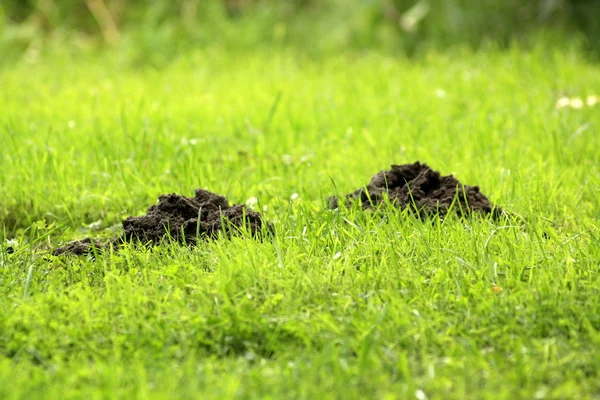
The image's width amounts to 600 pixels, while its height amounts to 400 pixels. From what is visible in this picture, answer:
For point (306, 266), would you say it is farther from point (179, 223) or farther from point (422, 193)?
point (422, 193)

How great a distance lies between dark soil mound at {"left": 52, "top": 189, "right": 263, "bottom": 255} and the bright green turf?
0.13 metres

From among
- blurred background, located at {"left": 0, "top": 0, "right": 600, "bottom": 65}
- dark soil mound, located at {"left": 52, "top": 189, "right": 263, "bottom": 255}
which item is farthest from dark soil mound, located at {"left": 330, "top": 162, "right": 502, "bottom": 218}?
blurred background, located at {"left": 0, "top": 0, "right": 600, "bottom": 65}

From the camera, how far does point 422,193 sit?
4246 millimetres

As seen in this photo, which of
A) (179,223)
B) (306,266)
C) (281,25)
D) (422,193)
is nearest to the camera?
(306,266)

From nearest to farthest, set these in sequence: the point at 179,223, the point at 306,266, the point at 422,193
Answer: the point at 306,266, the point at 179,223, the point at 422,193

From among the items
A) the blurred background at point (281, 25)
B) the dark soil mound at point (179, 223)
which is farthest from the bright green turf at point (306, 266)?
the blurred background at point (281, 25)

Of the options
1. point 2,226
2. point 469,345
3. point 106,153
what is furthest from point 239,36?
point 469,345

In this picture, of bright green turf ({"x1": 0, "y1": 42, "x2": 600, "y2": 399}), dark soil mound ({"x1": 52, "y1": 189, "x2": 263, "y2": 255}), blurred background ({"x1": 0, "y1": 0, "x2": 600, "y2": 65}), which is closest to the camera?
bright green turf ({"x1": 0, "y1": 42, "x2": 600, "y2": 399})

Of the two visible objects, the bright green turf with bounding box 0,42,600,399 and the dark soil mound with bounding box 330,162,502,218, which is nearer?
the bright green turf with bounding box 0,42,600,399

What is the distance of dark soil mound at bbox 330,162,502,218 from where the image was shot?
407 cm

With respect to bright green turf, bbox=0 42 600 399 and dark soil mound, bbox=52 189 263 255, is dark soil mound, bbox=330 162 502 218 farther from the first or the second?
dark soil mound, bbox=52 189 263 255

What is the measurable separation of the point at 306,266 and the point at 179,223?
0.75 m

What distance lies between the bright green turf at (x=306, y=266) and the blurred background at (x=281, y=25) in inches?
88.6

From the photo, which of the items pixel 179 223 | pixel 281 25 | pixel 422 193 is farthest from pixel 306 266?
pixel 281 25
